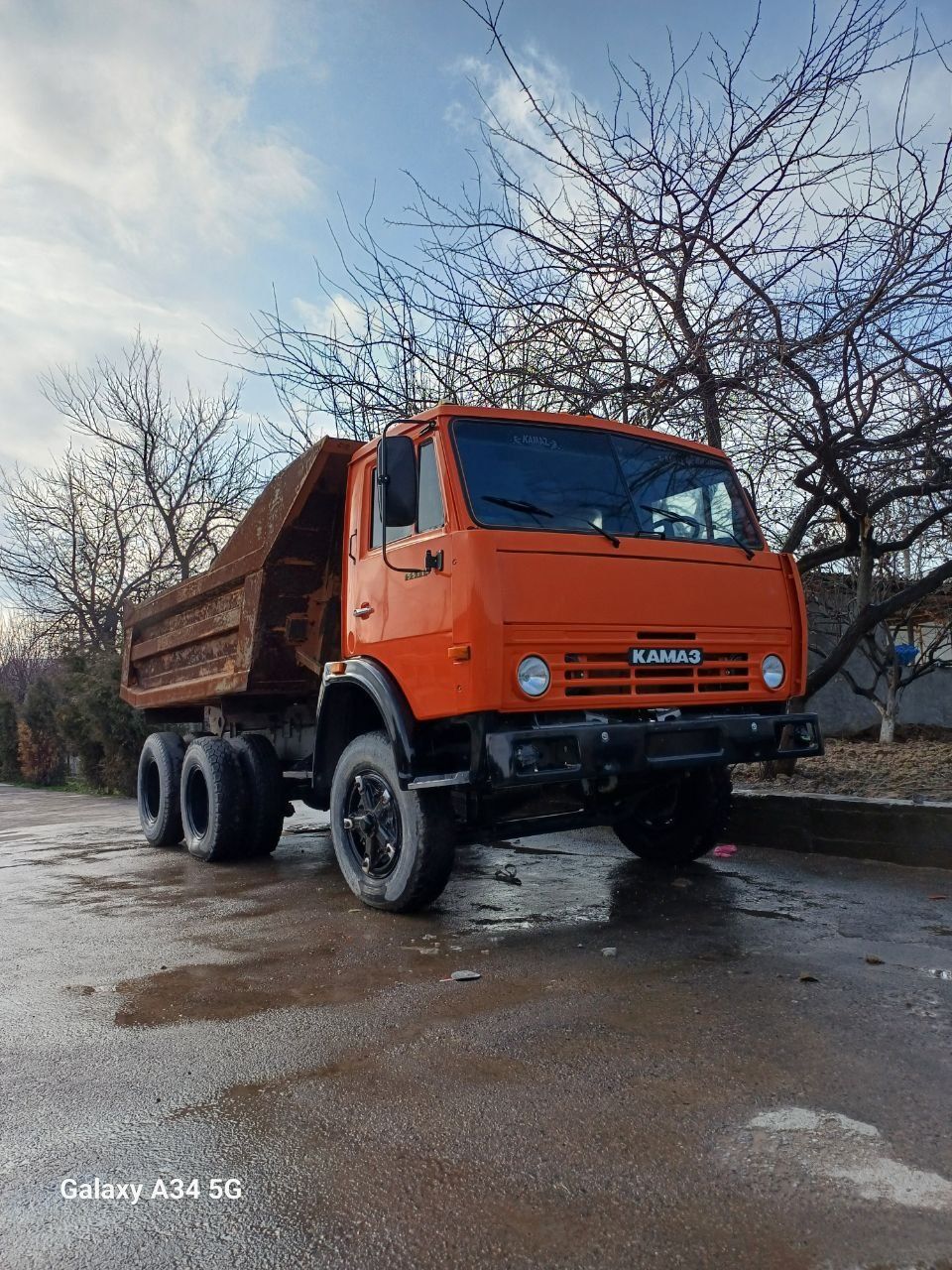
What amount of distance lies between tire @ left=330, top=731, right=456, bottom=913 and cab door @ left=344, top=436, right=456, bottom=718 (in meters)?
0.45

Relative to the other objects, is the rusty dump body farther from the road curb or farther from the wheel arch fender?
the road curb

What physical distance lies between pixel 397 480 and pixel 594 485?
1.05 m

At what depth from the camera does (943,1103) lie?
2688 mm

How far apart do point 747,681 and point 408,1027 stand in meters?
2.62

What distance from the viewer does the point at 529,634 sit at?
4465 mm

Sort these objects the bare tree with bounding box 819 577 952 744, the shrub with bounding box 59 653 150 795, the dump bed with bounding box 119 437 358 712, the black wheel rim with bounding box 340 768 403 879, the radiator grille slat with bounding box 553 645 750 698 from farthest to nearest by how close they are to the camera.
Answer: the shrub with bounding box 59 653 150 795
the bare tree with bounding box 819 577 952 744
the dump bed with bounding box 119 437 358 712
the black wheel rim with bounding box 340 768 403 879
the radiator grille slat with bounding box 553 645 750 698

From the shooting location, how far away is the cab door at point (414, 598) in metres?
4.69

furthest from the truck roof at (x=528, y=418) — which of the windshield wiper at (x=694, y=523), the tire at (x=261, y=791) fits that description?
the tire at (x=261, y=791)

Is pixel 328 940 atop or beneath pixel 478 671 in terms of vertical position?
beneath

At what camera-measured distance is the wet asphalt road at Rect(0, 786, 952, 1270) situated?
84.9 inches

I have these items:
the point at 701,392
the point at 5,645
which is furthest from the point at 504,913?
the point at 5,645

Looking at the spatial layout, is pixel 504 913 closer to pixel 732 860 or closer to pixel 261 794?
pixel 732 860

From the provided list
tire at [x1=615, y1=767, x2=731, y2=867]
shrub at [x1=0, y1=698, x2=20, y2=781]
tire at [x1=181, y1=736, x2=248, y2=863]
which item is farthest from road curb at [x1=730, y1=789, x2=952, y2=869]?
shrub at [x1=0, y1=698, x2=20, y2=781]

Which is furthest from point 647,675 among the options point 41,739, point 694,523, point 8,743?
point 8,743
